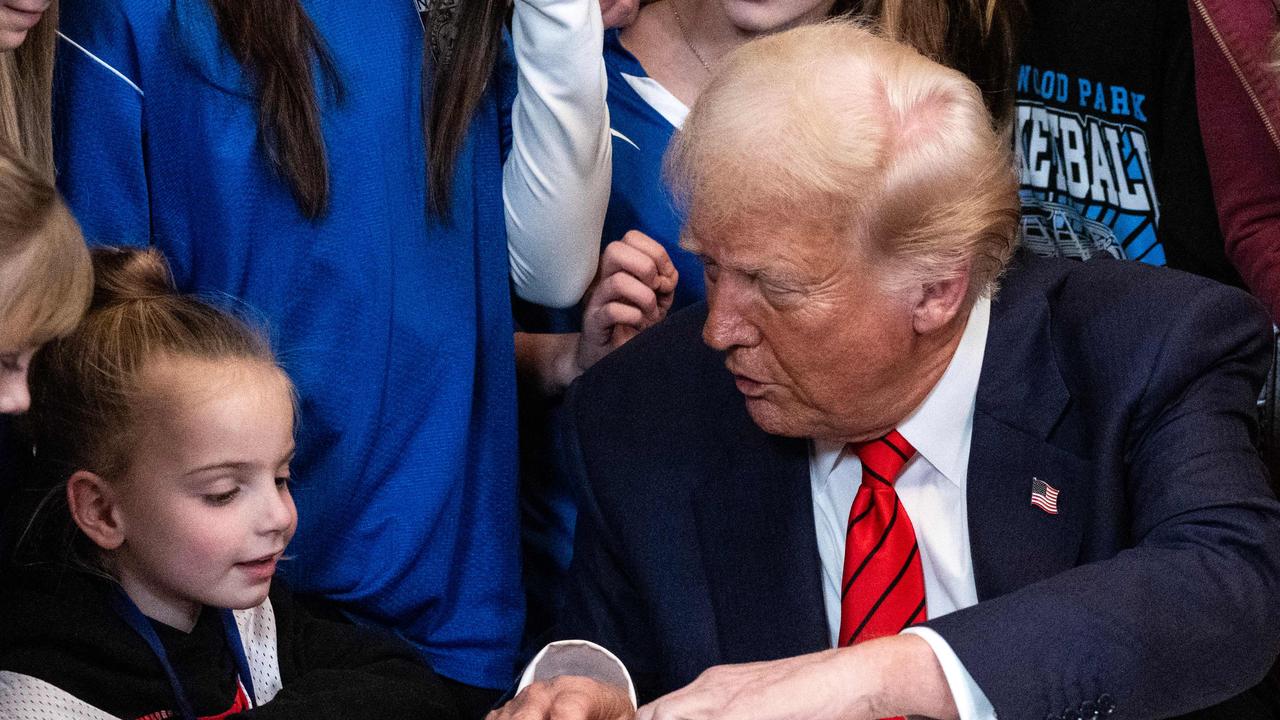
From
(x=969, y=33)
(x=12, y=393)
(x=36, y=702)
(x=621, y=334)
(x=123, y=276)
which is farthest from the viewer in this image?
(x=969, y=33)

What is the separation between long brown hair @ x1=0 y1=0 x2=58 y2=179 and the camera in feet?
5.43

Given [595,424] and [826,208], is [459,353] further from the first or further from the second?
[826,208]

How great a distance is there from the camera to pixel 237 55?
185 centimetres

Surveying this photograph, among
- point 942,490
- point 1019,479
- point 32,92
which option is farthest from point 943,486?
point 32,92

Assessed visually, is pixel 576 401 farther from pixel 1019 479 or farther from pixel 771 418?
pixel 1019 479

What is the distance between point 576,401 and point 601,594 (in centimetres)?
24

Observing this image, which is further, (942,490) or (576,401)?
(576,401)

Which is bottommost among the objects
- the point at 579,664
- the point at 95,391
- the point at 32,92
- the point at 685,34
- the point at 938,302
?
the point at 579,664

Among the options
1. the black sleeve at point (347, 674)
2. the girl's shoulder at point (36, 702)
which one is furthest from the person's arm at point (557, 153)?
the girl's shoulder at point (36, 702)

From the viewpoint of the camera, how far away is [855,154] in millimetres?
1753

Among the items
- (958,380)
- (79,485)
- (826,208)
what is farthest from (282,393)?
(958,380)

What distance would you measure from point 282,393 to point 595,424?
0.40 m

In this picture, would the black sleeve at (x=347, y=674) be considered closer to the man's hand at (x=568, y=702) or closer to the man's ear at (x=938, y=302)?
the man's hand at (x=568, y=702)

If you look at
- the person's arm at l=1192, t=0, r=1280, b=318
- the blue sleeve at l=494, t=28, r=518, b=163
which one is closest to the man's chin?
the blue sleeve at l=494, t=28, r=518, b=163
